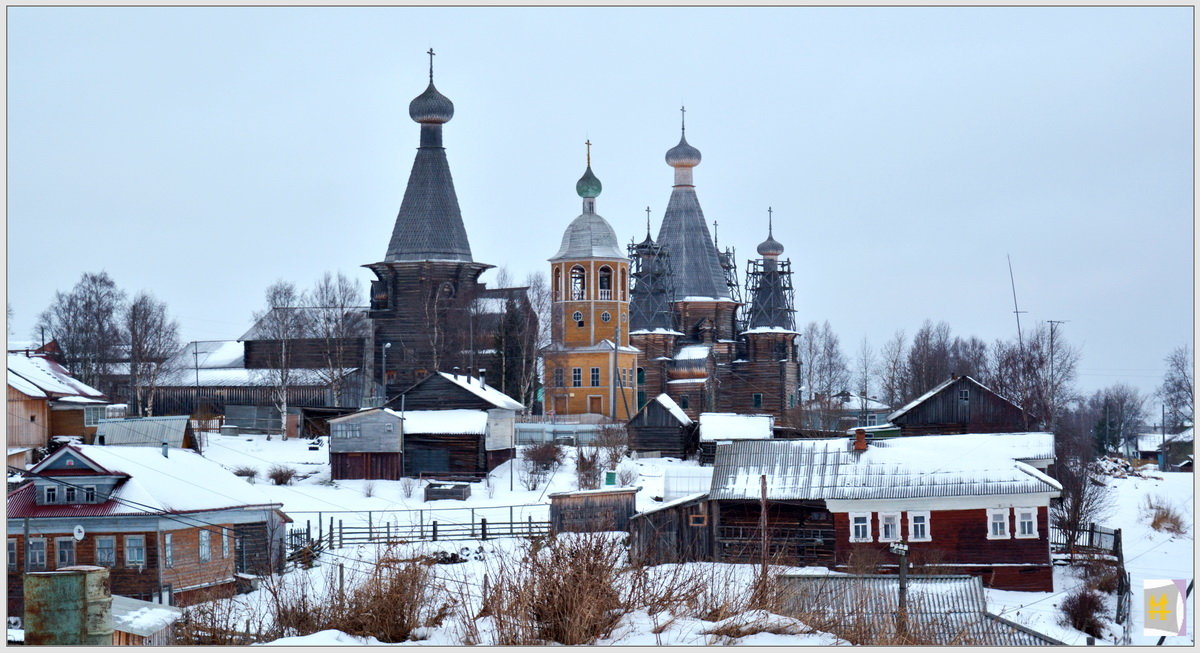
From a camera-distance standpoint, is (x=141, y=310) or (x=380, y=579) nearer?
(x=380, y=579)

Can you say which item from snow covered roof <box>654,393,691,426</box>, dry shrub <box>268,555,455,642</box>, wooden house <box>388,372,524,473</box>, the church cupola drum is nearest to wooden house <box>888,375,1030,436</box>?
snow covered roof <box>654,393,691,426</box>

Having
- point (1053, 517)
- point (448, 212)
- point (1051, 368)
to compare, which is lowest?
point (1053, 517)

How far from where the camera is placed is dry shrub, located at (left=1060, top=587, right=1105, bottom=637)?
24.1m

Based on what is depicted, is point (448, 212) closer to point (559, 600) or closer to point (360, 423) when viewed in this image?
point (360, 423)

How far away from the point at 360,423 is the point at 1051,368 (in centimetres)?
2186

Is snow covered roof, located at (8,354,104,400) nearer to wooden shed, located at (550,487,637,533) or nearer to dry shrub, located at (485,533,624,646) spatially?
wooden shed, located at (550,487,637,533)

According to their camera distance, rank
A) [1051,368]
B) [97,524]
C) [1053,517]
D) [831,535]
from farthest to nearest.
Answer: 1. [1051,368]
2. [1053,517]
3. [831,535]
4. [97,524]

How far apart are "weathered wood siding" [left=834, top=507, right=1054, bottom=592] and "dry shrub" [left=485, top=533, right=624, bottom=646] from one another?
17960 mm

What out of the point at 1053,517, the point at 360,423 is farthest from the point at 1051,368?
A: the point at 360,423

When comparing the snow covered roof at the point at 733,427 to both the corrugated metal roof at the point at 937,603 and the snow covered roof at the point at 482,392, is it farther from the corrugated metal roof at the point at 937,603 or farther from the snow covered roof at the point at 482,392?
the corrugated metal roof at the point at 937,603

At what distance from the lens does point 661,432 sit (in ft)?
157

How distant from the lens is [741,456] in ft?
98.1

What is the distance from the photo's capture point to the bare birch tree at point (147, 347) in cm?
5272

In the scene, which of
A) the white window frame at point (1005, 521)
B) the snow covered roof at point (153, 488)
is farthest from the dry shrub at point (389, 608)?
the white window frame at point (1005, 521)
